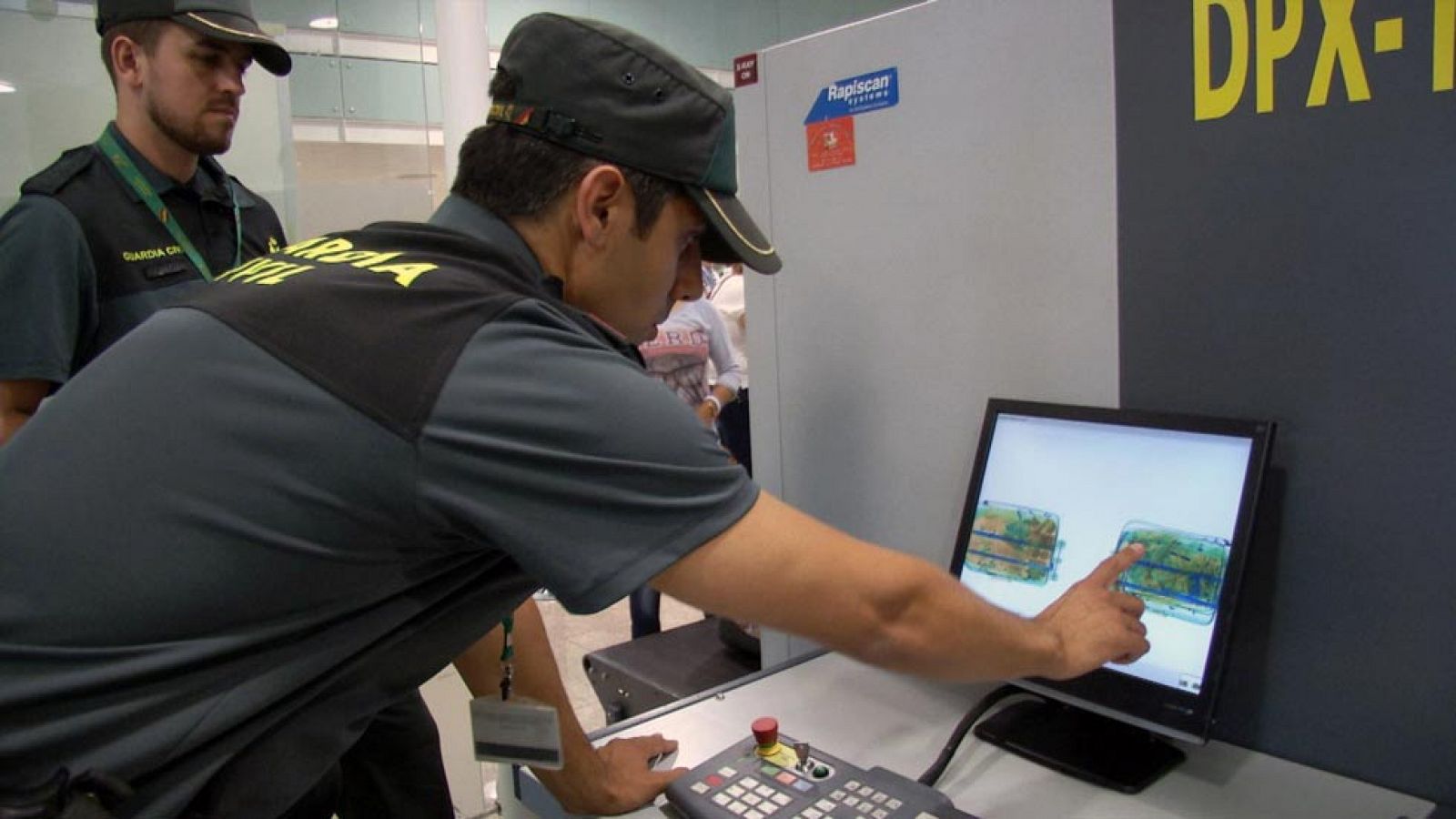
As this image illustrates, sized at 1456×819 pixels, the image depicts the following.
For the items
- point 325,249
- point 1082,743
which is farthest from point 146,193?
point 1082,743

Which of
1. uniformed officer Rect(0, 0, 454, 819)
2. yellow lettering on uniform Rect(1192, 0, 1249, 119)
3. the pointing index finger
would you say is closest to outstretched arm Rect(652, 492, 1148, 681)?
the pointing index finger

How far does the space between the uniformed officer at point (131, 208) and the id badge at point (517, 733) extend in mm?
915

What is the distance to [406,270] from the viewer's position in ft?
2.41

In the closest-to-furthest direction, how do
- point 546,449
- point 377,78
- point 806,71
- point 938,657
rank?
1. point 546,449
2. point 938,657
3. point 806,71
4. point 377,78

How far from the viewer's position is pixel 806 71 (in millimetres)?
1428

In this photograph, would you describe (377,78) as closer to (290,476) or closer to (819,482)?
(819,482)

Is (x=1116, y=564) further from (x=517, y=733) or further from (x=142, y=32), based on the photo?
(x=142, y=32)

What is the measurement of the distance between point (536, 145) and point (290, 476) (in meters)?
0.34

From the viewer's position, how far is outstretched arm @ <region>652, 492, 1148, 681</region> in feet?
2.31

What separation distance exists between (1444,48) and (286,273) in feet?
3.21

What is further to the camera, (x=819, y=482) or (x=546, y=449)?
(x=819, y=482)

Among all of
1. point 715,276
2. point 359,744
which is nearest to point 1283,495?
point 359,744

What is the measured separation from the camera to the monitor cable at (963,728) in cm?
104

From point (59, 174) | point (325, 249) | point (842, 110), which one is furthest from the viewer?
point (59, 174)
